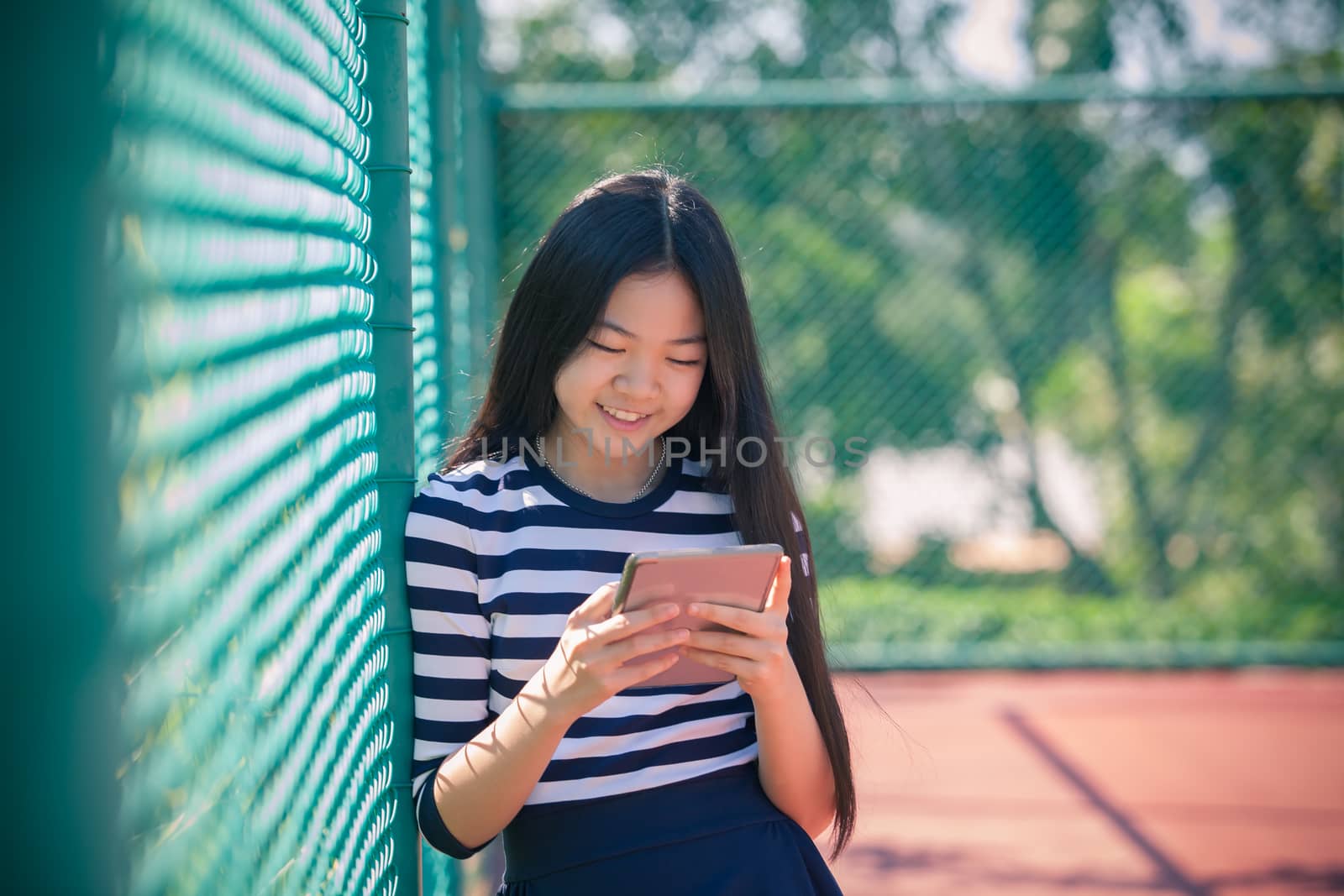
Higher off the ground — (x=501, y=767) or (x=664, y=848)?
(x=501, y=767)

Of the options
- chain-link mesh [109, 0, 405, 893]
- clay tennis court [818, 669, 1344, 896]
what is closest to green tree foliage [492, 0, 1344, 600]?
clay tennis court [818, 669, 1344, 896]

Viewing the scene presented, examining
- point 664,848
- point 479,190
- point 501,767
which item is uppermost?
point 479,190

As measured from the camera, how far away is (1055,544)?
18.2 ft

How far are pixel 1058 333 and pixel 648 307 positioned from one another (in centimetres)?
448

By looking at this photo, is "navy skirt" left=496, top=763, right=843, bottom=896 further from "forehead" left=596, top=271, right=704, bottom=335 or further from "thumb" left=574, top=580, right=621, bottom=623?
"forehead" left=596, top=271, right=704, bottom=335

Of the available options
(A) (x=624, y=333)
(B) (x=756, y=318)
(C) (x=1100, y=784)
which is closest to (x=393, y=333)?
(A) (x=624, y=333)

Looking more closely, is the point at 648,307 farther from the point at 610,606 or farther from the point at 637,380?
the point at 610,606

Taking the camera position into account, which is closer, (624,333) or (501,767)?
(501,767)

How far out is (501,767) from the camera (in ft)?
4.09

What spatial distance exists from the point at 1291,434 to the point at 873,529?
1.98m

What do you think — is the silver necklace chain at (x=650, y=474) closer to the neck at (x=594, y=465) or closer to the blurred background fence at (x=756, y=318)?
the neck at (x=594, y=465)

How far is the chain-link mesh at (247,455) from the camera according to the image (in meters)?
0.63

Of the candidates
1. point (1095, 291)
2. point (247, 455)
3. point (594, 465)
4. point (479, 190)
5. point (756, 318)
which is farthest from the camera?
point (1095, 291)

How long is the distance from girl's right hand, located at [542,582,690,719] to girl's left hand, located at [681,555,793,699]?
5 cm
